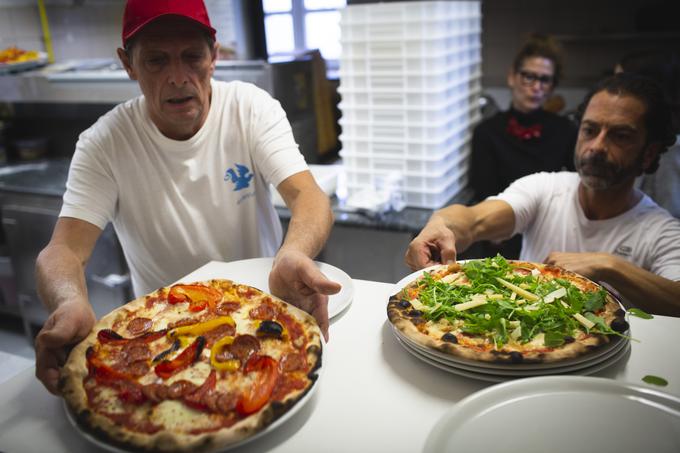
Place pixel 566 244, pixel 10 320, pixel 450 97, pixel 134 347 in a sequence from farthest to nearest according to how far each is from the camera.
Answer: pixel 10 320 → pixel 450 97 → pixel 566 244 → pixel 134 347

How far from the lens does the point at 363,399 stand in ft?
3.30

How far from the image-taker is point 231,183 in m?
1.98

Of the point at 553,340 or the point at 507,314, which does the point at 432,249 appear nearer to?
the point at 507,314

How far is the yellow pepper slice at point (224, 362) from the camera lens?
106cm

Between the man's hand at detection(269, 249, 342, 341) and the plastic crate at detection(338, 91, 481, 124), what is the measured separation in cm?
163

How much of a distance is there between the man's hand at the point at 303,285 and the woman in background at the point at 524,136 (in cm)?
209

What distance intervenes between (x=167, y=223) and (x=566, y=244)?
1.47 meters

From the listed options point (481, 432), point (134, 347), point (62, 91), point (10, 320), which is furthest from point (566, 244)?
point (10, 320)

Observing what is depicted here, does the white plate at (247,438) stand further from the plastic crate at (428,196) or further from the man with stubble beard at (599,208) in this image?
the plastic crate at (428,196)

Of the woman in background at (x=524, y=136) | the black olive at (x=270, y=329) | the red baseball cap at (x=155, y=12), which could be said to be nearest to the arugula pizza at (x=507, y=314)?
the black olive at (x=270, y=329)

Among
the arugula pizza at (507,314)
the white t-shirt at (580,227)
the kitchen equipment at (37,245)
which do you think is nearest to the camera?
the arugula pizza at (507,314)

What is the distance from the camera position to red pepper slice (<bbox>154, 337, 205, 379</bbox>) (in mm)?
1059

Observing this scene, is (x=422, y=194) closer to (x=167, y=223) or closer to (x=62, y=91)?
(x=167, y=223)

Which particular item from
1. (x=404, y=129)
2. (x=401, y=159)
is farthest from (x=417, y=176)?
(x=404, y=129)
